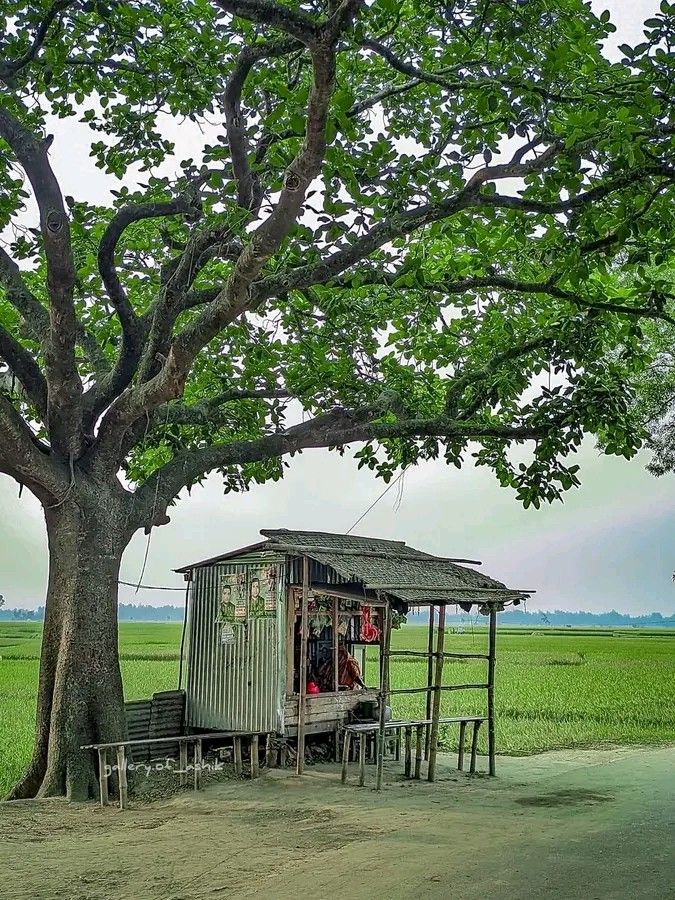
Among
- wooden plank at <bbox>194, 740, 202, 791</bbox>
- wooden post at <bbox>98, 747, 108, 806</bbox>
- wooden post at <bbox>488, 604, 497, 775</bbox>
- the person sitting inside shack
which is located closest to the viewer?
wooden post at <bbox>98, 747, 108, 806</bbox>

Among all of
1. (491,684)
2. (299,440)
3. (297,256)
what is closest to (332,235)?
(297,256)

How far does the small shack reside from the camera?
10.2 m

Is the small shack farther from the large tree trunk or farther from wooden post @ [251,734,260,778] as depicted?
the large tree trunk

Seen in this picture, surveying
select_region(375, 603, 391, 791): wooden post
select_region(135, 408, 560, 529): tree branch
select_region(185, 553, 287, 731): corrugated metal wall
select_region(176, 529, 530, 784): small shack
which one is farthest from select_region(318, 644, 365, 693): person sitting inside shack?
select_region(135, 408, 560, 529): tree branch

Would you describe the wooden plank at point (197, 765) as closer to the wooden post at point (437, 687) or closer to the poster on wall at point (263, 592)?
the poster on wall at point (263, 592)

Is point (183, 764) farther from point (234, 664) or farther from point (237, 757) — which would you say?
point (234, 664)

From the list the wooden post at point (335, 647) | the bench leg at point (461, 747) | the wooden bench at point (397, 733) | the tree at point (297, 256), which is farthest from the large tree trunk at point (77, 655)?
the bench leg at point (461, 747)

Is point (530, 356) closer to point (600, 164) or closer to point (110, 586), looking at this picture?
point (600, 164)

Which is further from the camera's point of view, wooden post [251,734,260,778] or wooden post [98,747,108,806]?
wooden post [251,734,260,778]

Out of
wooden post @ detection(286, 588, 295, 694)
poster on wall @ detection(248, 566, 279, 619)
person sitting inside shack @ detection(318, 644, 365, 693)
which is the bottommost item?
person sitting inside shack @ detection(318, 644, 365, 693)

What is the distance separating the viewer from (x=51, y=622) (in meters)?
9.61

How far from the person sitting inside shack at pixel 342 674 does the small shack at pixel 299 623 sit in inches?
0.5

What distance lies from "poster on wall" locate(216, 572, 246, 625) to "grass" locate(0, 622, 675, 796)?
3103 millimetres

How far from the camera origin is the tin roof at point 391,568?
9.99m
